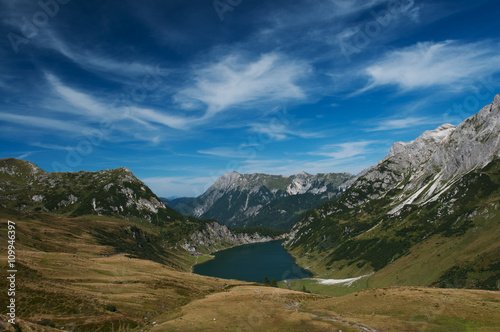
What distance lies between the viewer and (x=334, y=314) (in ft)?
184

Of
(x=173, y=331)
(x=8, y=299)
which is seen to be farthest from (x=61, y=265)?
(x=173, y=331)

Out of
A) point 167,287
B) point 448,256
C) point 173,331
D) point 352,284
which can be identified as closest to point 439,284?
point 448,256

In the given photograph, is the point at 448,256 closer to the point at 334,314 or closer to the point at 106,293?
the point at 334,314

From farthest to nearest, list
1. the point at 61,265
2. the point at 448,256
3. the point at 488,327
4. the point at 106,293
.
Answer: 1. the point at 448,256
2. the point at 61,265
3. the point at 106,293
4. the point at 488,327

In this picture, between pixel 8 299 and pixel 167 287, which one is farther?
pixel 167 287

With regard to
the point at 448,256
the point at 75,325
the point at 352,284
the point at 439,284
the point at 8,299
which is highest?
the point at 8,299

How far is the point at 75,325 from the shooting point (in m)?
49.6

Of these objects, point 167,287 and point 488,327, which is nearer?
point 488,327

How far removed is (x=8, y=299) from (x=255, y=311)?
4908cm

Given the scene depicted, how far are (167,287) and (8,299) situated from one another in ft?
169

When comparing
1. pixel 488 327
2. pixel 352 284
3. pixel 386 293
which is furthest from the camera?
pixel 352 284

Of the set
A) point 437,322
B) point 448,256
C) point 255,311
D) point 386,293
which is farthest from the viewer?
point 448,256

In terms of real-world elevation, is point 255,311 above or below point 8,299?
below

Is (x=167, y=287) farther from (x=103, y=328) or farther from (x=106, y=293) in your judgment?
(x=103, y=328)
